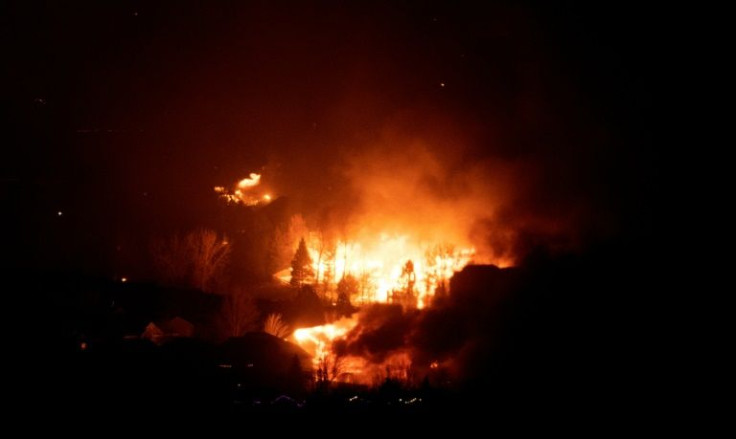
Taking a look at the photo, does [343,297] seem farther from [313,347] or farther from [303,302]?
[313,347]

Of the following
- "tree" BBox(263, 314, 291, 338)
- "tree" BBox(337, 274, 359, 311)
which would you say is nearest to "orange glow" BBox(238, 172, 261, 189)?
"tree" BBox(337, 274, 359, 311)

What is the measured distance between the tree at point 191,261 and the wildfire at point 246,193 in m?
6.57

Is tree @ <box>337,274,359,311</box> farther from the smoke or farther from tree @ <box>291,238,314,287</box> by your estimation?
the smoke

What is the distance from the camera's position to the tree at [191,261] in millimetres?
41438

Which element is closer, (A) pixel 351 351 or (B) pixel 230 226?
(A) pixel 351 351

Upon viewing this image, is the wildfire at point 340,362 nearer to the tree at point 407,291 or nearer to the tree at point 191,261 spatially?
the tree at point 407,291

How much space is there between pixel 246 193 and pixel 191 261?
12.4 meters

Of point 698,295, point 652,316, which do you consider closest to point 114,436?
point 652,316

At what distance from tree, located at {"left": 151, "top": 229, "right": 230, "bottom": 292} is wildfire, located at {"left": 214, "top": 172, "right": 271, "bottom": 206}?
657cm

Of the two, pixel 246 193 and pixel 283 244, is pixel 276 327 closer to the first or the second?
pixel 283 244

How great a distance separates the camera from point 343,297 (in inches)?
1555

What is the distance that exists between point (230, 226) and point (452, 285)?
2589 cm

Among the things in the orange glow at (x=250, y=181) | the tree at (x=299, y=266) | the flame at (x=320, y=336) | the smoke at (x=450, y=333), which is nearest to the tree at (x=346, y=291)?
the flame at (x=320, y=336)

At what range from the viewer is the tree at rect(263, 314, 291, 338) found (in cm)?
3515
